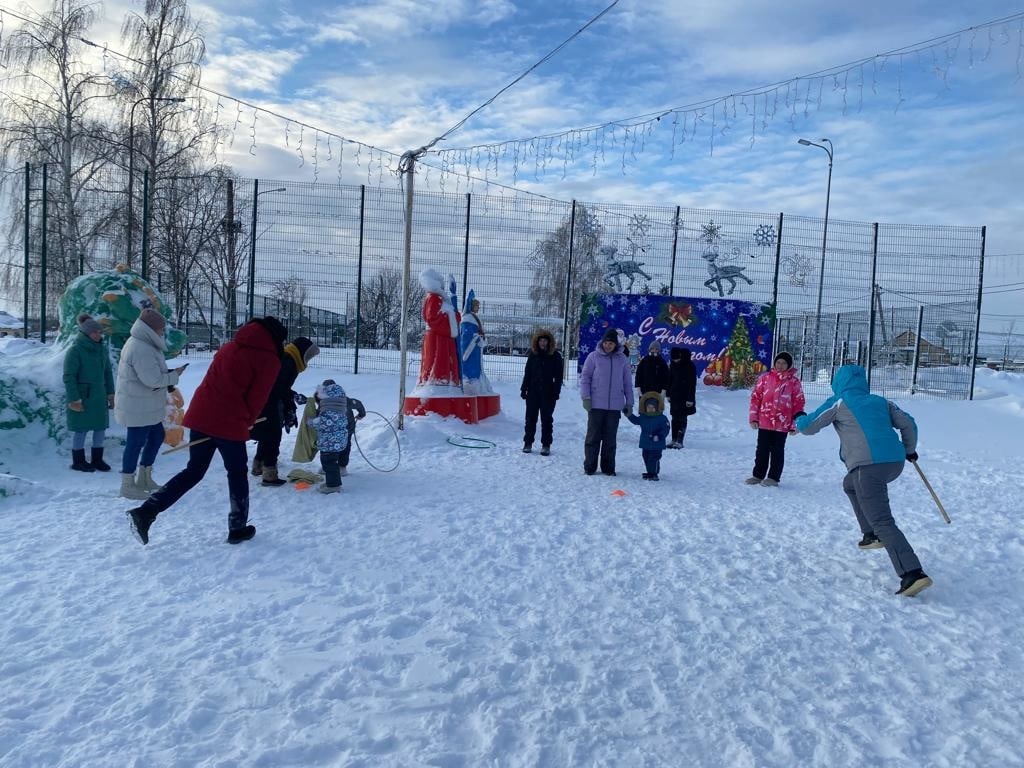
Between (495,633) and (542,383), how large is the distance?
555cm

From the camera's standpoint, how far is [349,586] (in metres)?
4.18

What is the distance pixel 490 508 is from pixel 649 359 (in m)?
4.03

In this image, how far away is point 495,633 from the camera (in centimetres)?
362

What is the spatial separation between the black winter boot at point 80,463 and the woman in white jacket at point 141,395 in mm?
1236

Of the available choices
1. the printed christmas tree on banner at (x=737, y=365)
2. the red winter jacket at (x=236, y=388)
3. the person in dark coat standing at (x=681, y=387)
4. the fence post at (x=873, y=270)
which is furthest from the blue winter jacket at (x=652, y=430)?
the fence post at (x=873, y=270)

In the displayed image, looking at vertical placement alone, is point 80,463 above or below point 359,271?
below

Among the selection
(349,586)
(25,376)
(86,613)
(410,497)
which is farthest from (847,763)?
(25,376)

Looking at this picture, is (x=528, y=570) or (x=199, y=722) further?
(x=528, y=570)

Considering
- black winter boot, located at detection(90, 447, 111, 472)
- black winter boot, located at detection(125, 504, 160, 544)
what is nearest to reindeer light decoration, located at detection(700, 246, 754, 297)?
black winter boot, located at detection(90, 447, 111, 472)

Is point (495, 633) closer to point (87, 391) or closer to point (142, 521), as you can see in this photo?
point (142, 521)

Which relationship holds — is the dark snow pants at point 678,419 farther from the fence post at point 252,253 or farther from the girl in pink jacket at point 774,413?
the fence post at point 252,253

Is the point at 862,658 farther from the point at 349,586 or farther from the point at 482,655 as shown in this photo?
the point at 349,586

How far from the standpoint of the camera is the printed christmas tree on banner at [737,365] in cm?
1459

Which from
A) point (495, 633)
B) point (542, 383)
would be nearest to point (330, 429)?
point (542, 383)
